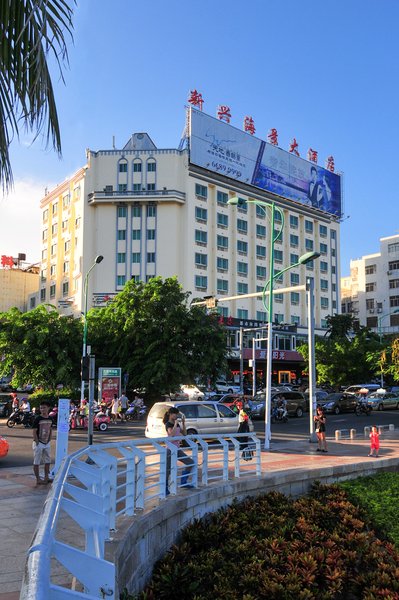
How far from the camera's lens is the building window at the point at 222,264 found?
6325cm

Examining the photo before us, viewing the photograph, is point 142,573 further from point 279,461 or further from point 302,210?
point 302,210

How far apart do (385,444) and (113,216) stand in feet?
142

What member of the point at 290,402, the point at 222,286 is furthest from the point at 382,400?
the point at 222,286

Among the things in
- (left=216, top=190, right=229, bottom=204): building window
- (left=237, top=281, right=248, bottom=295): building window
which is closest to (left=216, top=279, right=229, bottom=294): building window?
(left=237, top=281, right=248, bottom=295): building window

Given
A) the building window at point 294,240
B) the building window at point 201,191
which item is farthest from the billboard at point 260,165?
the building window at point 294,240

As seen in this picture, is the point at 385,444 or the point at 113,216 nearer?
the point at 385,444

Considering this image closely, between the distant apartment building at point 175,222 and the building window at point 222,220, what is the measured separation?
6.4 inches

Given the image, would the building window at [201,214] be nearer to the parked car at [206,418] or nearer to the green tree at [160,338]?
the green tree at [160,338]

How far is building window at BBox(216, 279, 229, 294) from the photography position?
206 ft

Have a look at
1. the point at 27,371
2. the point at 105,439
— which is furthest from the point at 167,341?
the point at 105,439

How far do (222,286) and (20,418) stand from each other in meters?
37.2

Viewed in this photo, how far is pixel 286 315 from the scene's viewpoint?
69500mm

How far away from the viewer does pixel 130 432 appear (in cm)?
2697

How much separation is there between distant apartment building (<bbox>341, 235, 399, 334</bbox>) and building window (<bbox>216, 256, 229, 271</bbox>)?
27.1 meters
